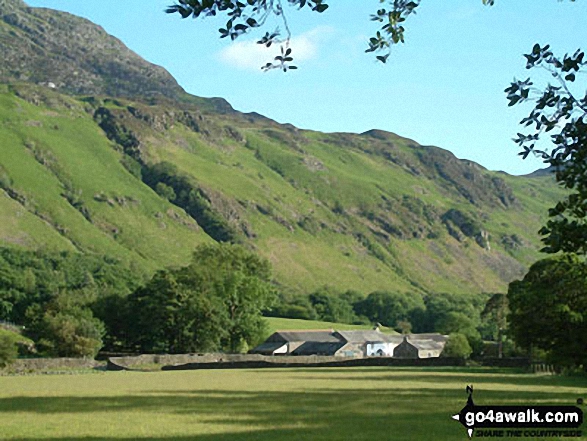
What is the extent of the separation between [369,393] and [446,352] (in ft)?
306

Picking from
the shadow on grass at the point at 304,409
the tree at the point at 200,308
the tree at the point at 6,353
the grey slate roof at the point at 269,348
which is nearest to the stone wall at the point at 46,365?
the tree at the point at 6,353

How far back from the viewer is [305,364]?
96875mm

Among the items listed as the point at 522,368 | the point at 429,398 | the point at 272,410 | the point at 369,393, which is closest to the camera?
the point at 272,410

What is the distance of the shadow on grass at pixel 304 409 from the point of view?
22500 mm

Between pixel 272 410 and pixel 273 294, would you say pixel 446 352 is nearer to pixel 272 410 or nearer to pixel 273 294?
pixel 273 294

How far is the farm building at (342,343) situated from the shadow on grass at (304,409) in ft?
379

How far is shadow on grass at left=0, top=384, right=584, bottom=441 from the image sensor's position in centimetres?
2250

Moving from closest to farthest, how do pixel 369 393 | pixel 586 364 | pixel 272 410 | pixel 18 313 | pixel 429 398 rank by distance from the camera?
pixel 272 410, pixel 429 398, pixel 369 393, pixel 586 364, pixel 18 313

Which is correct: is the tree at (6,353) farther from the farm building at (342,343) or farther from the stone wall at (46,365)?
the farm building at (342,343)

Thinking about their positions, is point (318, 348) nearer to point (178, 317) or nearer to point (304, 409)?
point (178, 317)

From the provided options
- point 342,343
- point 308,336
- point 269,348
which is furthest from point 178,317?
point 308,336

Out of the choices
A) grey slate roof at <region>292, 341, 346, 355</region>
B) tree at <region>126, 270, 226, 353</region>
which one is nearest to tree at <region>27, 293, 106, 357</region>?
tree at <region>126, 270, 226, 353</region>

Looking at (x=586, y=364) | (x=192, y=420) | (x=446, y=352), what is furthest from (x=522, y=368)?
(x=192, y=420)

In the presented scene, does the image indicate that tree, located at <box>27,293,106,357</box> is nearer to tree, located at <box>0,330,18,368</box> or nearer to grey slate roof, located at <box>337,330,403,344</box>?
tree, located at <box>0,330,18,368</box>
